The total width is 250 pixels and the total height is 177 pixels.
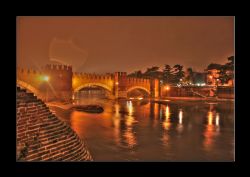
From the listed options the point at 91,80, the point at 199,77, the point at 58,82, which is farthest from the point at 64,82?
the point at 199,77

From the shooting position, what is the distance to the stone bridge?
4381cm

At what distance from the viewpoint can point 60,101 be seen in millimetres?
48844

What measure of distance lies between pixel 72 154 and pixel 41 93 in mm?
37816

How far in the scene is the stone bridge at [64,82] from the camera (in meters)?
43.8

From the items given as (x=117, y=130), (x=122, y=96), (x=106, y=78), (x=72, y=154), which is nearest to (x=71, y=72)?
(x=106, y=78)

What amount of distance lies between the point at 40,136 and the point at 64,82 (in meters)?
42.3

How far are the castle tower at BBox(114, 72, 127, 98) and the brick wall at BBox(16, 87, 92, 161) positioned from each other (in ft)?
177

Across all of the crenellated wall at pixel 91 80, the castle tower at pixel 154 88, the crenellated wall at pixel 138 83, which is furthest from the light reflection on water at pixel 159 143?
the castle tower at pixel 154 88

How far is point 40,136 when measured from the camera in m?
9.26

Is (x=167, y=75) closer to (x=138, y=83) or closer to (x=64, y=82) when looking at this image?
(x=138, y=83)

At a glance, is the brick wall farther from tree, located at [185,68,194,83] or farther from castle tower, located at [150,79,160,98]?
tree, located at [185,68,194,83]

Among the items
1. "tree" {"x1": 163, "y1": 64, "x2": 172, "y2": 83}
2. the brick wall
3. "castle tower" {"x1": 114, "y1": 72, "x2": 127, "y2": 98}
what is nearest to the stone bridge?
"castle tower" {"x1": 114, "y1": 72, "x2": 127, "y2": 98}
